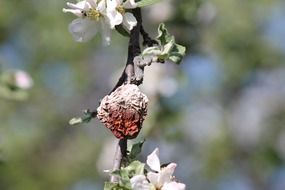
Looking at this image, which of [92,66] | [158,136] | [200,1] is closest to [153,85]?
[158,136]

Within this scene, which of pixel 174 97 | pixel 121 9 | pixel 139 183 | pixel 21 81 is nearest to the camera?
pixel 139 183

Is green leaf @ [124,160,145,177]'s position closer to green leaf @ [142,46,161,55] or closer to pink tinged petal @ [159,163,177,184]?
pink tinged petal @ [159,163,177,184]

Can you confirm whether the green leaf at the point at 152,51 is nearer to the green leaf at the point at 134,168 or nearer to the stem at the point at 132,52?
the stem at the point at 132,52

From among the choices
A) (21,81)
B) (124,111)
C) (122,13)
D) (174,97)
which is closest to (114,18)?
(122,13)

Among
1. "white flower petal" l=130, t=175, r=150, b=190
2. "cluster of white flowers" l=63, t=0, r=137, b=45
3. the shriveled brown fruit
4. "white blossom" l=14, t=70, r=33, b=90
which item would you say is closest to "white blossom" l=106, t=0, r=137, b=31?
"cluster of white flowers" l=63, t=0, r=137, b=45

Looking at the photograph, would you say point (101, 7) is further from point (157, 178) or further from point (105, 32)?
point (157, 178)

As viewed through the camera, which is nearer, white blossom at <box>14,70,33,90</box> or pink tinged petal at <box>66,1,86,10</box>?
pink tinged petal at <box>66,1,86,10</box>

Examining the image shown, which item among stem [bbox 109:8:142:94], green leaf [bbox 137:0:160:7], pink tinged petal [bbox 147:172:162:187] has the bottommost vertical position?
pink tinged petal [bbox 147:172:162:187]
